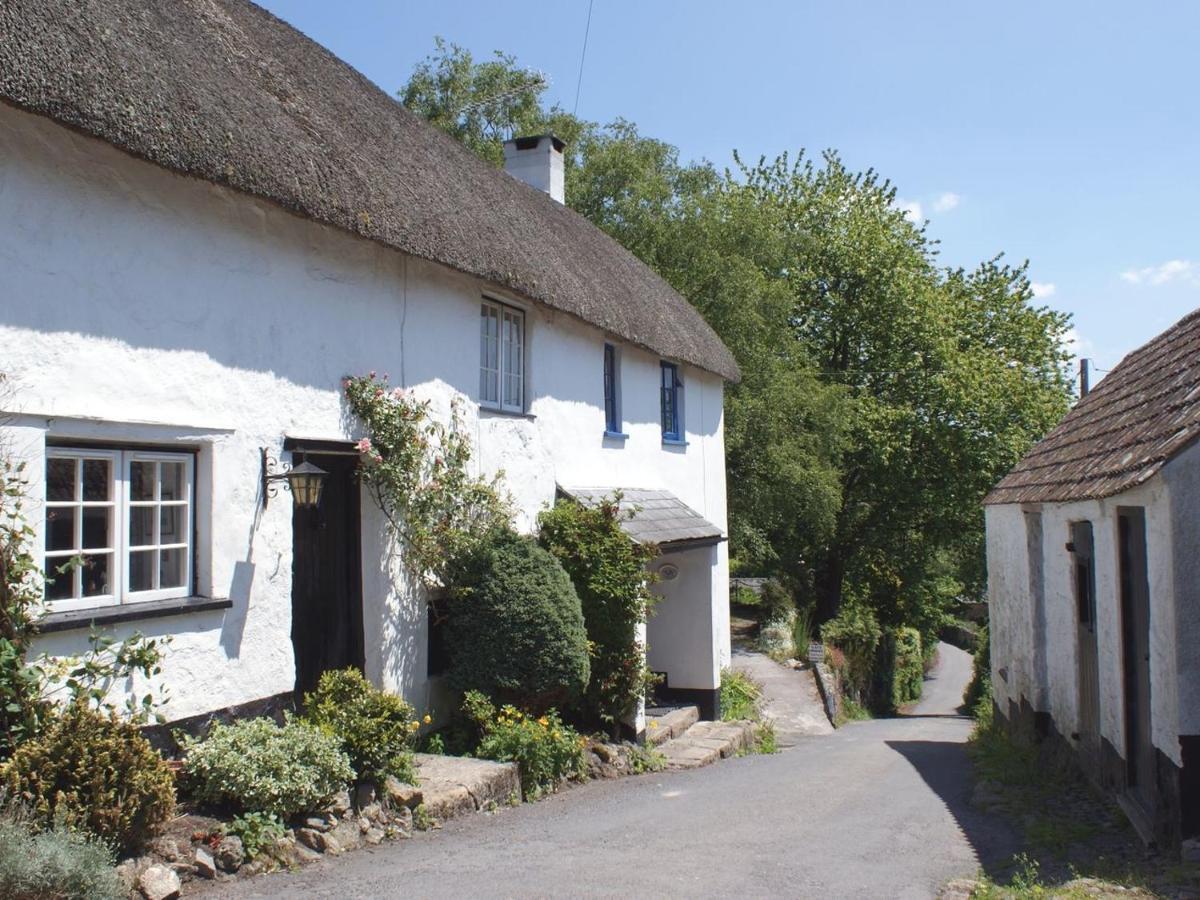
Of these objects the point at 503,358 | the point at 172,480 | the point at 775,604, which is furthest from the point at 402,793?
the point at 775,604

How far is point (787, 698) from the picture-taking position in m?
20.2

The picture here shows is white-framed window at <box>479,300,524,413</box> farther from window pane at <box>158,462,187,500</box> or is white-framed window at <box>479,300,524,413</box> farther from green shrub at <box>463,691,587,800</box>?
window pane at <box>158,462,187,500</box>

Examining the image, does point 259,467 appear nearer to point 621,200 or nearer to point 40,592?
point 40,592

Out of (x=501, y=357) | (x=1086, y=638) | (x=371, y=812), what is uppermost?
(x=501, y=357)

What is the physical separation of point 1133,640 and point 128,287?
7.78 metres

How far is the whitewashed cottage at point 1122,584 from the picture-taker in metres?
6.70

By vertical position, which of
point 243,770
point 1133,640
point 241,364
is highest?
point 241,364

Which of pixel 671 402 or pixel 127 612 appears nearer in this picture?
pixel 127 612

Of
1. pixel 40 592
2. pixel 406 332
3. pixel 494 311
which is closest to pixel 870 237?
pixel 494 311

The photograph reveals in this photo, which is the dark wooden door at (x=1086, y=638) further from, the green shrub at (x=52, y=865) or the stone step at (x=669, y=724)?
the green shrub at (x=52, y=865)

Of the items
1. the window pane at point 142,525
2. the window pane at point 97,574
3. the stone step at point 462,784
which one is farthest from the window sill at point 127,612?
the stone step at point 462,784

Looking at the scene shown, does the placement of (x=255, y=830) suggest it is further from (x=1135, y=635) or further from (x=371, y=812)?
(x=1135, y=635)

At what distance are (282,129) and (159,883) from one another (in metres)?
5.47

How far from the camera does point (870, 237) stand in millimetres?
29188
